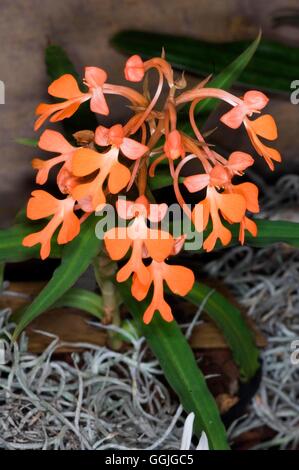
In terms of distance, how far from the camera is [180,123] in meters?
0.88

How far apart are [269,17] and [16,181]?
41cm

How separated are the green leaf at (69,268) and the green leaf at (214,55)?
33cm

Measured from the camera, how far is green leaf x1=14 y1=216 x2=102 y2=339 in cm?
79

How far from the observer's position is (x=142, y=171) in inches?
29.5

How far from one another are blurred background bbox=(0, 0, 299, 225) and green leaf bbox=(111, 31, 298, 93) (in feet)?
0.05

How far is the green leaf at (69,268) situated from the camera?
0.79 m

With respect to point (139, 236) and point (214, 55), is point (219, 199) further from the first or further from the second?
point (214, 55)

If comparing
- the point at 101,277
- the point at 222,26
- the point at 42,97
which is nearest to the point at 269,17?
the point at 222,26

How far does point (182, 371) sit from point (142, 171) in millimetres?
242

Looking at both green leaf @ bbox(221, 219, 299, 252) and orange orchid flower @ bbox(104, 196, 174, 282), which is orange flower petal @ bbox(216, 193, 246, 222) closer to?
orange orchid flower @ bbox(104, 196, 174, 282)

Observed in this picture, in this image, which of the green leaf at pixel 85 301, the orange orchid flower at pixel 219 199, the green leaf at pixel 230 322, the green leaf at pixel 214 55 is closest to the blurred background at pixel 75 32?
the green leaf at pixel 214 55

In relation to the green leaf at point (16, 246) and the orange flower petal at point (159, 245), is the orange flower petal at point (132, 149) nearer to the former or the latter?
the orange flower petal at point (159, 245)

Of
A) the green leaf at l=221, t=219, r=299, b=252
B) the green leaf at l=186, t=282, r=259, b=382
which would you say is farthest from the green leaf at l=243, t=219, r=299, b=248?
the green leaf at l=186, t=282, r=259, b=382
